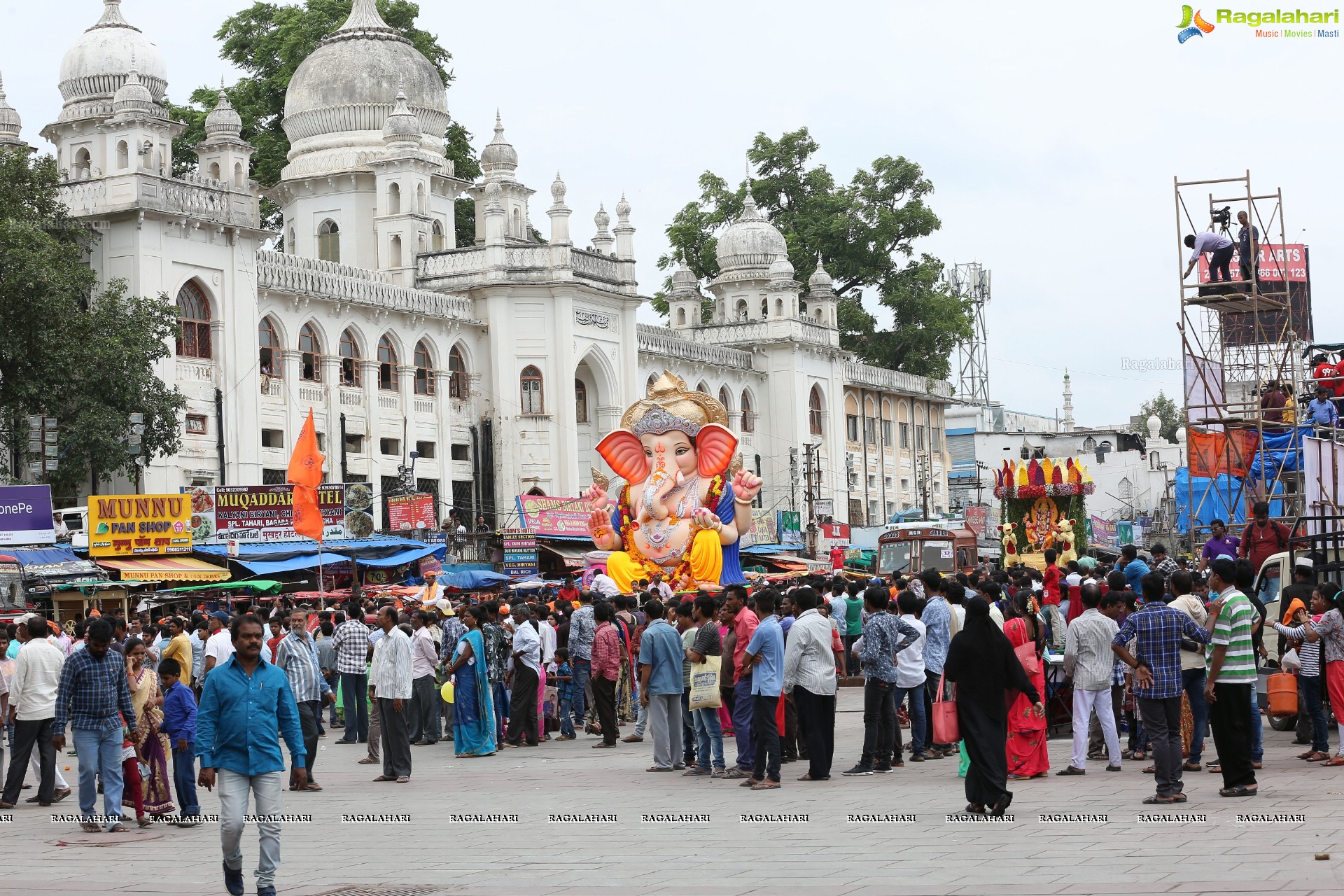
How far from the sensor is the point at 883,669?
13.7 m

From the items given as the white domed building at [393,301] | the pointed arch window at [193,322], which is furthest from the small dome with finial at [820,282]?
the pointed arch window at [193,322]

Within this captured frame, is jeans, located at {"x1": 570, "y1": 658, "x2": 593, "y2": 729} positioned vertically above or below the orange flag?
below

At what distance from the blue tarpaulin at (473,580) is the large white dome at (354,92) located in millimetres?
16604

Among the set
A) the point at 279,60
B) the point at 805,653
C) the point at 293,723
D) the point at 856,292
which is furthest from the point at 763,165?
the point at 293,723

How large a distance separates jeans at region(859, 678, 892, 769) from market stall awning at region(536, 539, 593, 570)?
79.4ft

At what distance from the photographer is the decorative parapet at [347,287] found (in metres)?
37.6

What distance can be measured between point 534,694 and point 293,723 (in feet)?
27.0

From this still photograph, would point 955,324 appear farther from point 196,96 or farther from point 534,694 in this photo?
point 534,694

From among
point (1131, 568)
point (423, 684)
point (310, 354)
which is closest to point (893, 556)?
point (310, 354)

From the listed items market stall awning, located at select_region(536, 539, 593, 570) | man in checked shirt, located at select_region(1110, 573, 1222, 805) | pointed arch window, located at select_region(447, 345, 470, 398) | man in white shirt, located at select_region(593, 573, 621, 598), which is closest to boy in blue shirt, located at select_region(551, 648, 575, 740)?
man in white shirt, located at select_region(593, 573, 621, 598)

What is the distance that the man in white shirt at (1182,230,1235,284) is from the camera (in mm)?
23750

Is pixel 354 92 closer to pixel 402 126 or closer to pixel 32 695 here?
pixel 402 126

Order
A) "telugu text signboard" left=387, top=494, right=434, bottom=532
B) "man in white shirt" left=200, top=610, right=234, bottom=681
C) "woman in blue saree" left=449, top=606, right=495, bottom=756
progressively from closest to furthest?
"man in white shirt" left=200, top=610, right=234, bottom=681 → "woman in blue saree" left=449, top=606, right=495, bottom=756 → "telugu text signboard" left=387, top=494, right=434, bottom=532

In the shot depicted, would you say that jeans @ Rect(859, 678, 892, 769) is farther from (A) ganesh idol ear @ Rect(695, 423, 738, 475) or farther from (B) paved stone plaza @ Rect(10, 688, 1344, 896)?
(A) ganesh idol ear @ Rect(695, 423, 738, 475)
